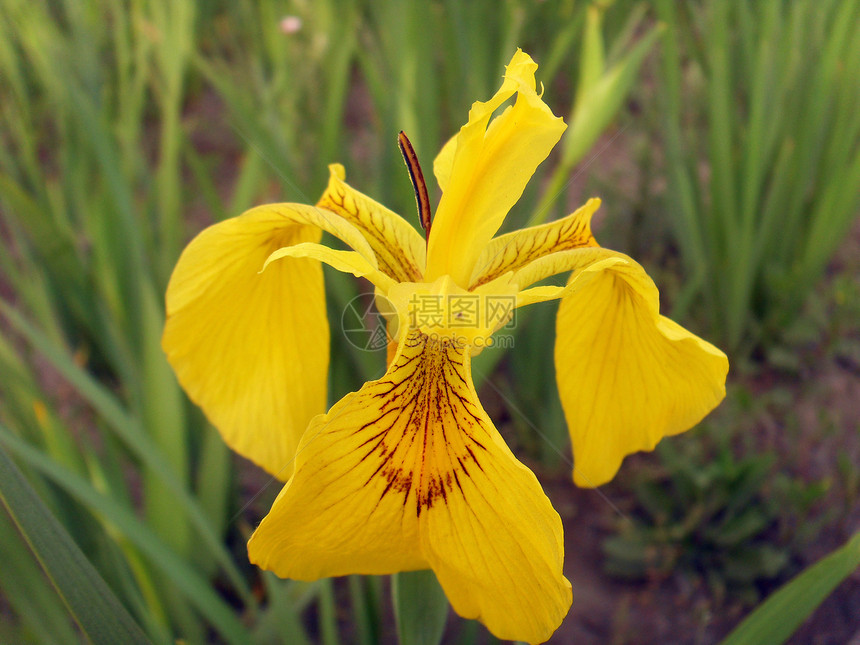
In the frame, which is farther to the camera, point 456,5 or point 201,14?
point 201,14

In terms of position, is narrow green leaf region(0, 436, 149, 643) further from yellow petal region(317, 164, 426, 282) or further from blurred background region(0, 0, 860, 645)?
yellow petal region(317, 164, 426, 282)

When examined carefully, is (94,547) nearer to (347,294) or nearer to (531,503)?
(347,294)

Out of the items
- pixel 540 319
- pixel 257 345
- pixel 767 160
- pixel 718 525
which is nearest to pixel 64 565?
pixel 257 345

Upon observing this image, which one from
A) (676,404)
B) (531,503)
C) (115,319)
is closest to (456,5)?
(115,319)

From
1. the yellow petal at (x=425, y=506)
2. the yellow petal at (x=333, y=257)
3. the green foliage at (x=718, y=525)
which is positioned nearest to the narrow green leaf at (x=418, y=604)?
the yellow petal at (x=425, y=506)

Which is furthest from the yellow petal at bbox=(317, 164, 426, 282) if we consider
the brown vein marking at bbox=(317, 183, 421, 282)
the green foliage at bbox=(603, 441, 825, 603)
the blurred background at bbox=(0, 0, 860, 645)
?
the green foliage at bbox=(603, 441, 825, 603)

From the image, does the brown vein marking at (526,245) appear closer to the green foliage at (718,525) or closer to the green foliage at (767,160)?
the green foliage at (718,525)
